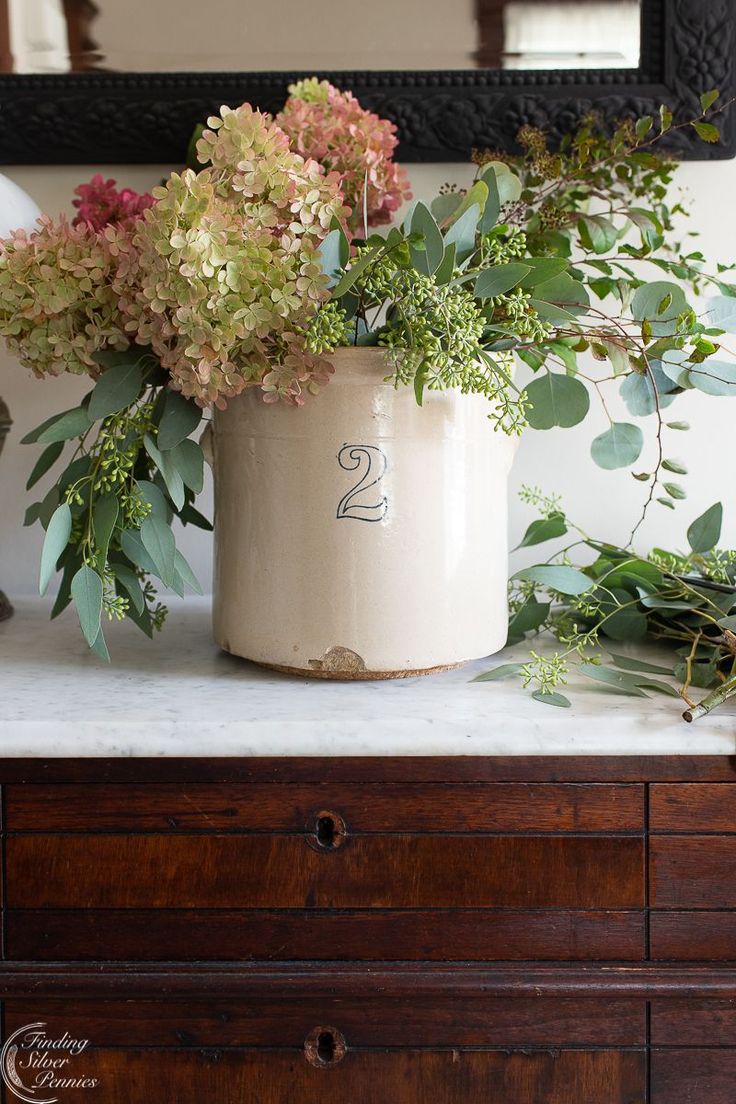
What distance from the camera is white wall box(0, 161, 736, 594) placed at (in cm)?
106

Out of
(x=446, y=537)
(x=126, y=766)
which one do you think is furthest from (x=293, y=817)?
(x=446, y=537)

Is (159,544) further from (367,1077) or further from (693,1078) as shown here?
(693,1078)

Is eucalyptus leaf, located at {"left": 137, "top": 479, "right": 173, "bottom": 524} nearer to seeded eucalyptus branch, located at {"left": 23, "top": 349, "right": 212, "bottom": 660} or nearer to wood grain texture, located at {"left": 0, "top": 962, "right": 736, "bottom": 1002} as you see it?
seeded eucalyptus branch, located at {"left": 23, "top": 349, "right": 212, "bottom": 660}

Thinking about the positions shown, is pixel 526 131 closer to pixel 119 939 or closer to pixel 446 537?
pixel 446 537

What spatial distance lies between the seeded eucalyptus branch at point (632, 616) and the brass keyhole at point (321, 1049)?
0.89 ft

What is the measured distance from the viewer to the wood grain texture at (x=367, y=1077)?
65 centimetres

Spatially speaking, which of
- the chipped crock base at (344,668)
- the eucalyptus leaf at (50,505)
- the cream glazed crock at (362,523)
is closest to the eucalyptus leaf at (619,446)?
the cream glazed crock at (362,523)

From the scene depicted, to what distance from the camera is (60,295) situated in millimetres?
675

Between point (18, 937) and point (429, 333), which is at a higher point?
point (429, 333)

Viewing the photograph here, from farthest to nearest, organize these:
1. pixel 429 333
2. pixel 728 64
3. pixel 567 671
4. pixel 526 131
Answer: pixel 728 64, pixel 526 131, pixel 567 671, pixel 429 333

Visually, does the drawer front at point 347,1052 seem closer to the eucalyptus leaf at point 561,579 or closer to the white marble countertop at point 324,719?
the white marble countertop at point 324,719

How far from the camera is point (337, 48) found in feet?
3.29

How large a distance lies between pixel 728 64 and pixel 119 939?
101cm

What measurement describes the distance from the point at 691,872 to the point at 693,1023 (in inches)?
4.2
